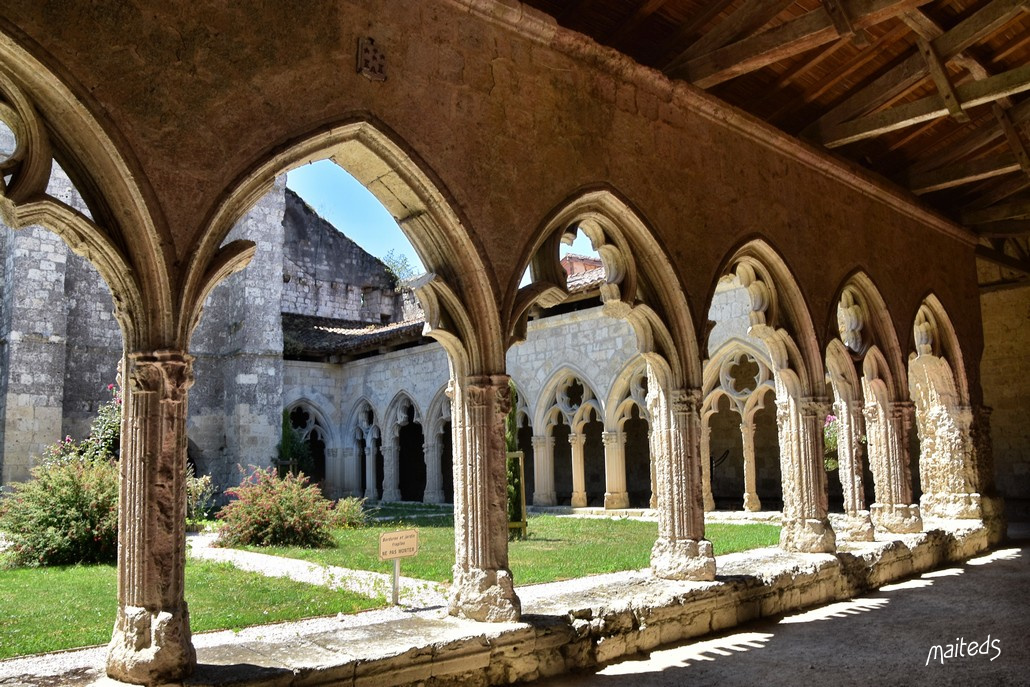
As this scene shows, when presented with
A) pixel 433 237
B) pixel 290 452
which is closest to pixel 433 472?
pixel 290 452

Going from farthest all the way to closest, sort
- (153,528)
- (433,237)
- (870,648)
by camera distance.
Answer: (870,648) < (433,237) < (153,528)

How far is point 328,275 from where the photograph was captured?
21.4 metres

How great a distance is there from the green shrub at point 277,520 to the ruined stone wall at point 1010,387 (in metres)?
9.39

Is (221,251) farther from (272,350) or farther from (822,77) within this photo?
(272,350)

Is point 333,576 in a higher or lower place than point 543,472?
lower

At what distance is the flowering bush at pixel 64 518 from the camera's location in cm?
764

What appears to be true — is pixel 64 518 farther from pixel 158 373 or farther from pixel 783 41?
pixel 783 41

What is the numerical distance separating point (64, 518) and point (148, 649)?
5556mm

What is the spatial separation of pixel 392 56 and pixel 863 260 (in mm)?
4930

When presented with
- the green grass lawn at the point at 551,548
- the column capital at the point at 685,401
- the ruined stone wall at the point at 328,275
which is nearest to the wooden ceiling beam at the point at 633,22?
the column capital at the point at 685,401

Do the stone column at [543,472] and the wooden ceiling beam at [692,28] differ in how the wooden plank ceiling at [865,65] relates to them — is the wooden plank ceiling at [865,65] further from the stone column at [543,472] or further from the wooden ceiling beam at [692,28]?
the stone column at [543,472]

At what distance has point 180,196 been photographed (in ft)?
10.8

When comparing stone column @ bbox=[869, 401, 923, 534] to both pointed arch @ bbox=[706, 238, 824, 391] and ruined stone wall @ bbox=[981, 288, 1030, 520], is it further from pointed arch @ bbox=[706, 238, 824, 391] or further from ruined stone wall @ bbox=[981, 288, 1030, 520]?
ruined stone wall @ bbox=[981, 288, 1030, 520]

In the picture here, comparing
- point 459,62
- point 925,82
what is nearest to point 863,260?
point 925,82
